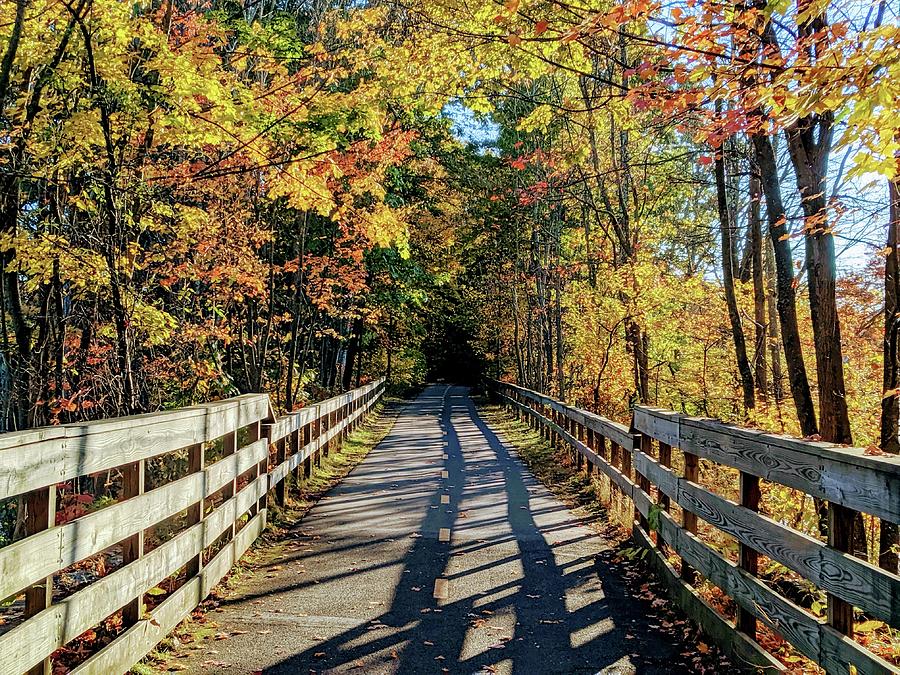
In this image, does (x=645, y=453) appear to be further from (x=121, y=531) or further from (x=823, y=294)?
(x=121, y=531)

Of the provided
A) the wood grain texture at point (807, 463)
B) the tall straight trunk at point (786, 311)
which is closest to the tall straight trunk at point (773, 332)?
the tall straight trunk at point (786, 311)

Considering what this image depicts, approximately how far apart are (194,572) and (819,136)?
614cm

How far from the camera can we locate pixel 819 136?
623 centimetres

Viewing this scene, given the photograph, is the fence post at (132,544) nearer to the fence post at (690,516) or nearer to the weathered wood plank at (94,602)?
the weathered wood plank at (94,602)

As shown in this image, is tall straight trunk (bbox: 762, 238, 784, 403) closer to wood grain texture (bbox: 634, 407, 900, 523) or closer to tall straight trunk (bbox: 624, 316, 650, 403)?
tall straight trunk (bbox: 624, 316, 650, 403)

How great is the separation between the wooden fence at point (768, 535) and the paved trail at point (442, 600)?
0.51 metres

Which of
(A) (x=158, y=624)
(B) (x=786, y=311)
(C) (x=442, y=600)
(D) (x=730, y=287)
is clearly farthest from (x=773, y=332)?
(A) (x=158, y=624)

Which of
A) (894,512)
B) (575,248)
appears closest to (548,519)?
(894,512)

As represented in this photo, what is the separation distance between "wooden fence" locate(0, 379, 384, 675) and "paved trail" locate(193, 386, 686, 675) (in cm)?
51

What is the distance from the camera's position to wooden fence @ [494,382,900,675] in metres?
2.98

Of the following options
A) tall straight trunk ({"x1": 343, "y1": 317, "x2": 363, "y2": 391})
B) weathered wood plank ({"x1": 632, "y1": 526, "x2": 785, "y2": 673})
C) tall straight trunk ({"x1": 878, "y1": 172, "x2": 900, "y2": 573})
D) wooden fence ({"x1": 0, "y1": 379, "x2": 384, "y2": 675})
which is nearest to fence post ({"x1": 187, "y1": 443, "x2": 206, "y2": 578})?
wooden fence ({"x1": 0, "y1": 379, "x2": 384, "y2": 675})

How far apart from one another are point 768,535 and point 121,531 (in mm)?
3479

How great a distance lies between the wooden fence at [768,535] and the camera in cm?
298

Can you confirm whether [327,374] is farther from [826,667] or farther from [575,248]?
[826,667]
